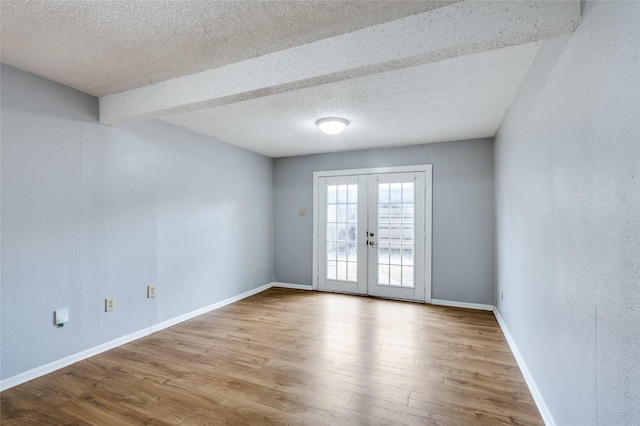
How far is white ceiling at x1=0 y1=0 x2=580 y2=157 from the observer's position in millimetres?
1572

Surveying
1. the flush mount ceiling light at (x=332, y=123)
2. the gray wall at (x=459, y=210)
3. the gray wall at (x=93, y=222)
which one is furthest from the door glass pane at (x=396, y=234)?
the gray wall at (x=93, y=222)

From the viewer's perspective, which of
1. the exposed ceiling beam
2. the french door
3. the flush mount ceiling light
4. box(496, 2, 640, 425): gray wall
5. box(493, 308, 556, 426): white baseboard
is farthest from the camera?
the french door

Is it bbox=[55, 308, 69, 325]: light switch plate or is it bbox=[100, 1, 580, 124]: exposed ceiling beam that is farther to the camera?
bbox=[55, 308, 69, 325]: light switch plate

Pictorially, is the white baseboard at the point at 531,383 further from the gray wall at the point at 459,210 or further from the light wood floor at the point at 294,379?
the gray wall at the point at 459,210

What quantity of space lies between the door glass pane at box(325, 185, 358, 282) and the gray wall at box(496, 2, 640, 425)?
9.24 feet

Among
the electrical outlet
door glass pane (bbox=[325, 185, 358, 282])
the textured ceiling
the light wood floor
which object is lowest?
the light wood floor

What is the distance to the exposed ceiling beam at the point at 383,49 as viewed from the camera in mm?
1459

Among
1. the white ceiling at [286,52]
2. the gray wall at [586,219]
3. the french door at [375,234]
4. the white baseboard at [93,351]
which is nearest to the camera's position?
the gray wall at [586,219]

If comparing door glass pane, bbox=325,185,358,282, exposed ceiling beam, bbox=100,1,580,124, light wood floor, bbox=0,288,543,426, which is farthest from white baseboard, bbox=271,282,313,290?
exposed ceiling beam, bbox=100,1,580,124

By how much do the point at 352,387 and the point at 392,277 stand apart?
261cm

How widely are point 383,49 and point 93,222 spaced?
2893mm

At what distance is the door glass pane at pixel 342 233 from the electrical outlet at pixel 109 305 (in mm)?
3096

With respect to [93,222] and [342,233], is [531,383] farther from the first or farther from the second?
[93,222]

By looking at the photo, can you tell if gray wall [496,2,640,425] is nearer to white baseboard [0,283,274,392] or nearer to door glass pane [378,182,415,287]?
door glass pane [378,182,415,287]
